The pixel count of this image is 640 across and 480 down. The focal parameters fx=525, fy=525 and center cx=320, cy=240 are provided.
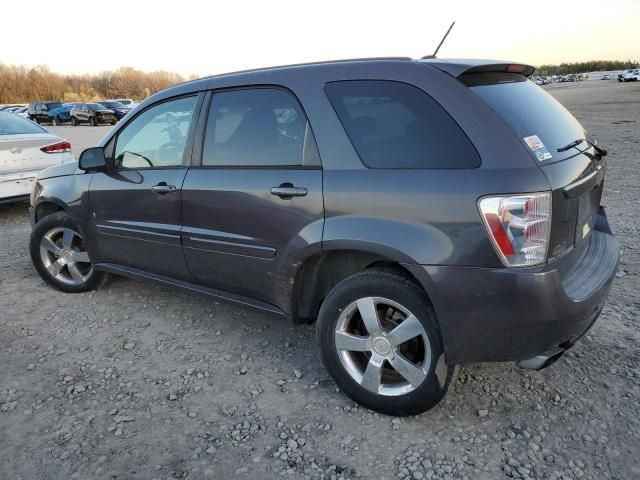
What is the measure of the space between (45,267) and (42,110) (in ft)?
121

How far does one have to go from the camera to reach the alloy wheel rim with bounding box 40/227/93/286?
4.44 m

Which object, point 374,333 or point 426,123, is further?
point 374,333

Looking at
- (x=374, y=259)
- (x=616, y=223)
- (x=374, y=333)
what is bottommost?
(x=616, y=223)

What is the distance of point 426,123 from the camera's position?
2457 mm

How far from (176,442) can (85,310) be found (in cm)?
205

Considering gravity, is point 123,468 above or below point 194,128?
below

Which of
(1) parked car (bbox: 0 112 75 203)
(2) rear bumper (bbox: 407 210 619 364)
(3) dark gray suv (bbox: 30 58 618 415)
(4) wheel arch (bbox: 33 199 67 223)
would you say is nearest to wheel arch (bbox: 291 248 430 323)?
(3) dark gray suv (bbox: 30 58 618 415)

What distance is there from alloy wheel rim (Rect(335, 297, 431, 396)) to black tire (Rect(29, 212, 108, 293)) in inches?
101

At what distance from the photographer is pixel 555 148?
247 centimetres

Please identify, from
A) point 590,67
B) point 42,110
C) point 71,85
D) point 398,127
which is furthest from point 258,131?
point 590,67

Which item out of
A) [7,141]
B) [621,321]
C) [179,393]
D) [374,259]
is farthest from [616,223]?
[7,141]

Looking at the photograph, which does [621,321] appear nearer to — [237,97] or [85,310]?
[237,97]

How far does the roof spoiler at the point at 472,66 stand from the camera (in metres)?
2.49

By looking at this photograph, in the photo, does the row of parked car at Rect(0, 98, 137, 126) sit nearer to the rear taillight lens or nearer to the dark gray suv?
the dark gray suv
